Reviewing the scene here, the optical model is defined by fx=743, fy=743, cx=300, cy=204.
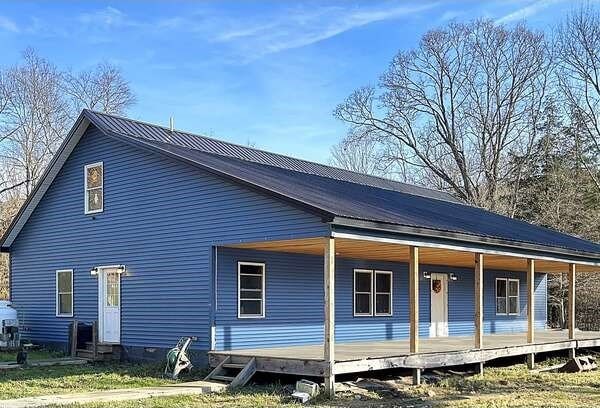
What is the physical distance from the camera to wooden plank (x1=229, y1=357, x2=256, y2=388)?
12555 millimetres

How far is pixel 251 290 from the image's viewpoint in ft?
50.7

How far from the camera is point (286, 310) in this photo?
16.2m

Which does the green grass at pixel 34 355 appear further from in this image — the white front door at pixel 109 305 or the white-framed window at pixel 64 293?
the white front door at pixel 109 305

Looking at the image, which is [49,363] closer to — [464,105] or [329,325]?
[329,325]

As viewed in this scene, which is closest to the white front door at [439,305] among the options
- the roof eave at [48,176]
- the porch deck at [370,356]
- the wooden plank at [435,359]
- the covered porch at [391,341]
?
the covered porch at [391,341]

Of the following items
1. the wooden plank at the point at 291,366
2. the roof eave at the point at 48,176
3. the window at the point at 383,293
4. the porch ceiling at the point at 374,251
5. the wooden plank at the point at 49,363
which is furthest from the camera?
the window at the point at 383,293

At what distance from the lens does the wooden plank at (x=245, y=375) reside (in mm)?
12555

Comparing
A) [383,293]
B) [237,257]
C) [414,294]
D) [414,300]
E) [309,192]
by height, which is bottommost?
[383,293]

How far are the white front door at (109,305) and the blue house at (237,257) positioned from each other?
40mm

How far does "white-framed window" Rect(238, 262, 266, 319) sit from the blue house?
34 mm

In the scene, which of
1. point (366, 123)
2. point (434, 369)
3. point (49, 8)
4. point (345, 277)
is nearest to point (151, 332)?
point (345, 277)

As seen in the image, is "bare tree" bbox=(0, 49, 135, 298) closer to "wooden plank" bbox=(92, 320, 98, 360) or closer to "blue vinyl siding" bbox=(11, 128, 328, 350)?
"blue vinyl siding" bbox=(11, 128, 328, 350)

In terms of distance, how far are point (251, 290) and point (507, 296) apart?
1224 centimetres

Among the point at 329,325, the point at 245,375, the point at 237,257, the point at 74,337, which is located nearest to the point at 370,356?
the point at 329,325
